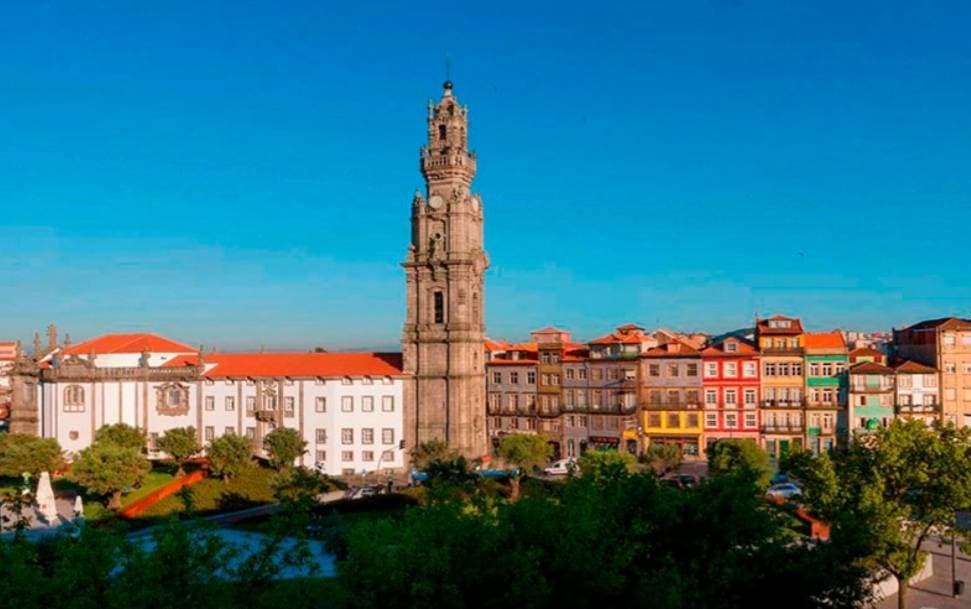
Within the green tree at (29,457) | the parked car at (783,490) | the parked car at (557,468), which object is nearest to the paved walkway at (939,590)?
the parked car at (783,490)

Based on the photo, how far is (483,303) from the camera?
59.0 m

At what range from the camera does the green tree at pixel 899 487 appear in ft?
78.8

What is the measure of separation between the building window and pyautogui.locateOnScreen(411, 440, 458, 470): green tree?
78.0ft

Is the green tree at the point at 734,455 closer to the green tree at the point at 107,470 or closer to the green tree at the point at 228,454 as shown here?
the green tree at the point at 228,454

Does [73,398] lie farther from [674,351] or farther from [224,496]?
[674,351]

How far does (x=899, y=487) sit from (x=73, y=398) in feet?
172

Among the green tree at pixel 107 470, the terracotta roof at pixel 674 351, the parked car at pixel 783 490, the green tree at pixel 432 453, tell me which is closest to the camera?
the green tree at pixel 107 470

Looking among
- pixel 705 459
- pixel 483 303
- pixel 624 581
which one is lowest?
pixel 705 459

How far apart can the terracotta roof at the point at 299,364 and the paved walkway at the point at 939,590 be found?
1306 inches

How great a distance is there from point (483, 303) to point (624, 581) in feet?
143

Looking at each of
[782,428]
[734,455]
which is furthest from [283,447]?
[782,428]

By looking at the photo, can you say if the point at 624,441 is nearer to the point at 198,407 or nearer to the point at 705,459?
the point at 705,459

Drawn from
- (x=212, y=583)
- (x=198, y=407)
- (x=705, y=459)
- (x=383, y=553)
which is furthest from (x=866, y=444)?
(x=198, y=407)

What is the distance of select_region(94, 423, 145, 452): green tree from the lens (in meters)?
51.5
